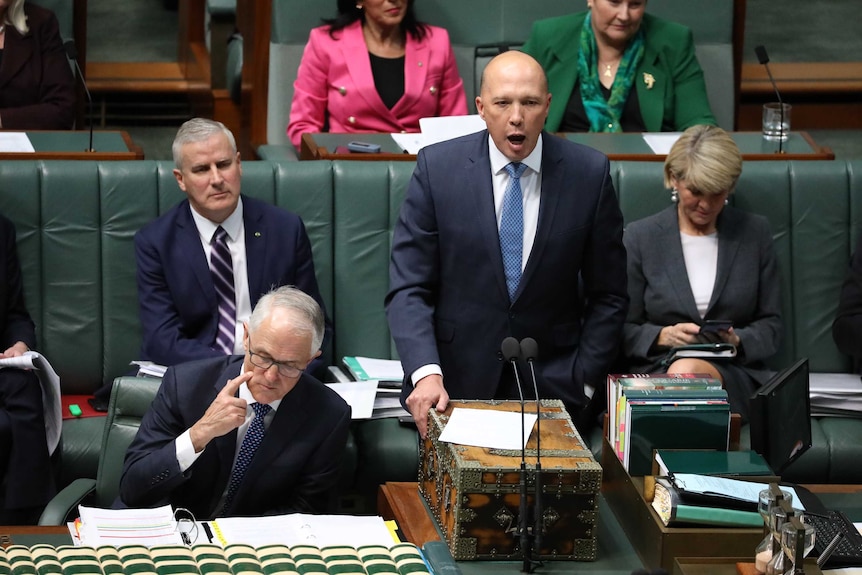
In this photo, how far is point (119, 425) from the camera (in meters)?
3.29

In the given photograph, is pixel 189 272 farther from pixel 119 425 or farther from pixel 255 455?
pixel 255 455

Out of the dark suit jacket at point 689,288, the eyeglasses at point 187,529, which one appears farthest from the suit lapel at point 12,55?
the eyeglasses at point 187,529

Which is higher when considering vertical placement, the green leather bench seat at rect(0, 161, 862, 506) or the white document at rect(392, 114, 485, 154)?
the white document at rect(392, 114, 485, 154)

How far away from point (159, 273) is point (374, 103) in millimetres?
1337

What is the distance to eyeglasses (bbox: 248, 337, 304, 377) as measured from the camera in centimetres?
312

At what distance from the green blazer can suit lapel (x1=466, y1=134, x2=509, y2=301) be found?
1480 mm

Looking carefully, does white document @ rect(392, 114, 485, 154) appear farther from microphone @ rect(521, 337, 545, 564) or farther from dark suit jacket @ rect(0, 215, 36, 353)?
microphone @ rect(521, 337, 545, 564)

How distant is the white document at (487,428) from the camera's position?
9.71 ft

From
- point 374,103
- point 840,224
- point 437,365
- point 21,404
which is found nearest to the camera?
point 437,365

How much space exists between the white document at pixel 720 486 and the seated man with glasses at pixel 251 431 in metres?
0.82

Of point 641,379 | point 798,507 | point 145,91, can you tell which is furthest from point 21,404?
point 145,91

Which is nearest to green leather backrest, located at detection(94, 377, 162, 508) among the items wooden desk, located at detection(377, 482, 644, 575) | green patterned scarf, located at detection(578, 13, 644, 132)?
wooden desk, located at detection(377, 482, 644, 575)

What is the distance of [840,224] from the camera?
454 centimetres

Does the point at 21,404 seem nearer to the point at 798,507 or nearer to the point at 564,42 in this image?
the point at 798,507
